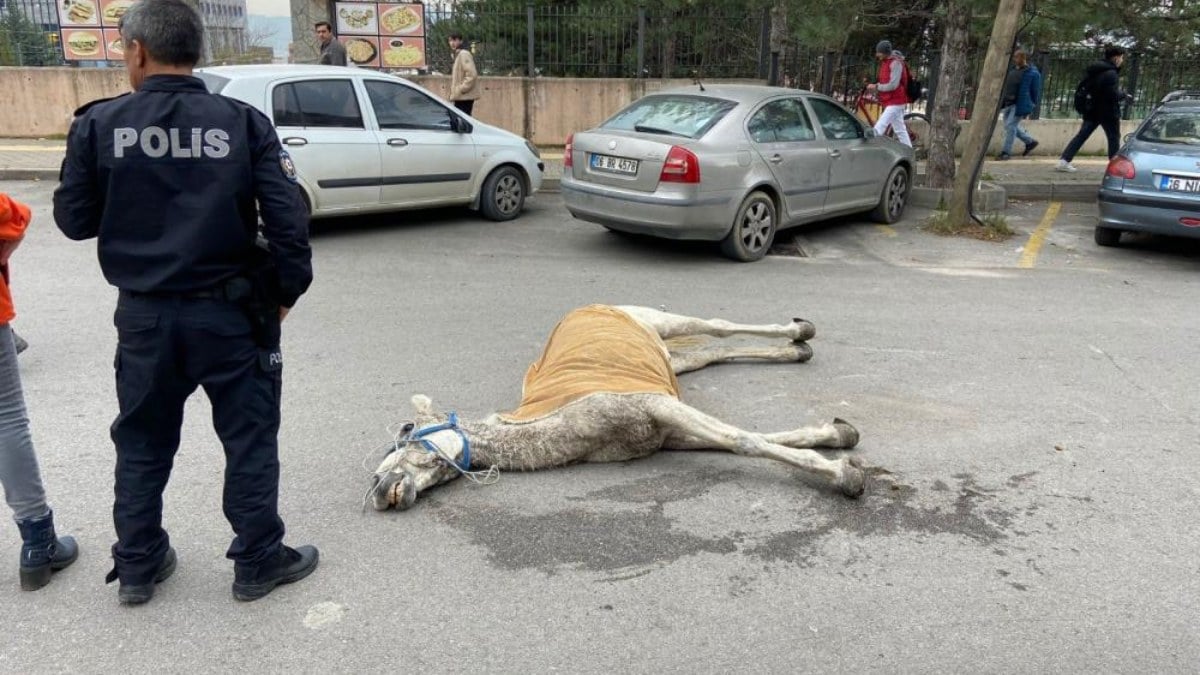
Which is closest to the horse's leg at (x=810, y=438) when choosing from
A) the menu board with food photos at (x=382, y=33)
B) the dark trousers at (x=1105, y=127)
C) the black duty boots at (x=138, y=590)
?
the black duty boots at (x=138, y=590)

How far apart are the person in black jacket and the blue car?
419 centimetres

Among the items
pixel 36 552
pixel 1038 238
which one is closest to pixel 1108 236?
pixel 1038 238

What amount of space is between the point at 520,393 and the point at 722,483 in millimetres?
1531

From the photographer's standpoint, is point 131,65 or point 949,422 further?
point 949,422

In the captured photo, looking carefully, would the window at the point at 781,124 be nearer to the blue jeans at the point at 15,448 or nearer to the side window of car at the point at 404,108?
the side window of car at the point at 404,108

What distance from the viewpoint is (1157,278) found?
870 centimetres

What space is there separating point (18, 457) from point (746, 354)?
3.97 m

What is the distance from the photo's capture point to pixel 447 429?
3.98m

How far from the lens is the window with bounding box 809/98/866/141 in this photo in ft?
32.0

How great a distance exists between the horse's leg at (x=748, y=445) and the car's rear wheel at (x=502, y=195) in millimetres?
6931

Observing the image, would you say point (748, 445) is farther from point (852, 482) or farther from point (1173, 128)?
point (1173, 128)

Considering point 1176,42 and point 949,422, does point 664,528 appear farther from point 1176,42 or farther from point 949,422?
point 1176,42

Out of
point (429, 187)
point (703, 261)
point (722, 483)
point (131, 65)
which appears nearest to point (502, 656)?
point (722, 483)

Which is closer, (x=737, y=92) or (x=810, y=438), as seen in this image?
(x=810, y=438)
